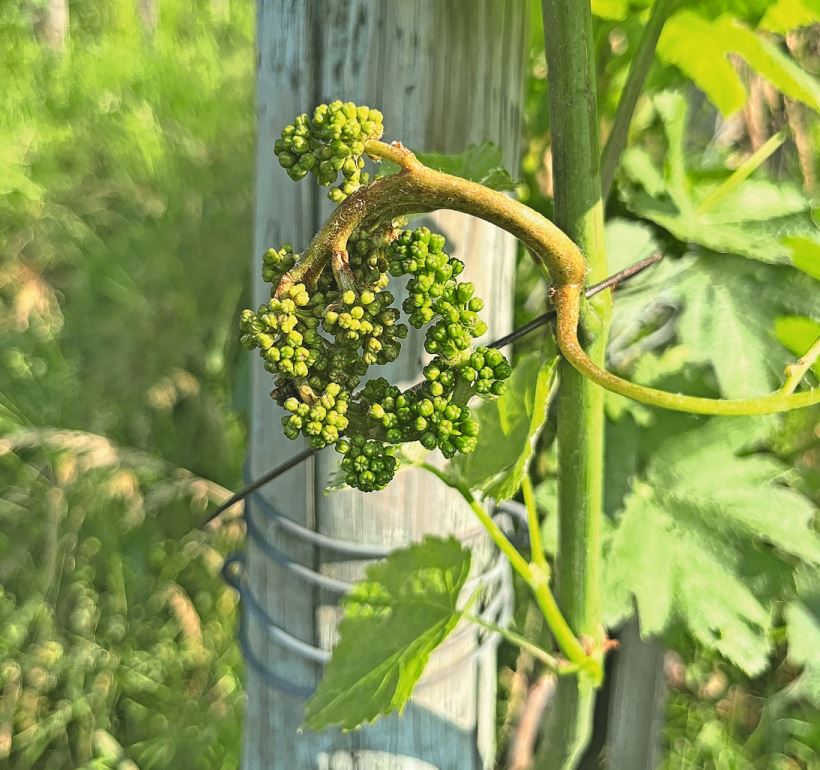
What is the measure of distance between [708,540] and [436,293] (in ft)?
2.53

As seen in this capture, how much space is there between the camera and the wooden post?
0.88m

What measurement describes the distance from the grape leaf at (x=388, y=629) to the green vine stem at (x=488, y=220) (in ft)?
1.00

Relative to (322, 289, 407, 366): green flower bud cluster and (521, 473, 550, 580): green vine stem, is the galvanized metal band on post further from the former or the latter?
(322, 289, 407, 366): green flower bud cluster

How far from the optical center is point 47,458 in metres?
2.89

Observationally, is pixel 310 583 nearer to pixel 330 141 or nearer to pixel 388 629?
pixel 388 629

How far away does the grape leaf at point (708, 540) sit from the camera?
1.15 m

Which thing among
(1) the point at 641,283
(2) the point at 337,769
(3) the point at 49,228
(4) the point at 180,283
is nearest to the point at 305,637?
(2) the point at 337,769

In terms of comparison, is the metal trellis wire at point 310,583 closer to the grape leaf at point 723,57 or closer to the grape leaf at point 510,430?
the grape leaf at point 510,430

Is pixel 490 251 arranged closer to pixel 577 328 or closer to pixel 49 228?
pixel 577 328

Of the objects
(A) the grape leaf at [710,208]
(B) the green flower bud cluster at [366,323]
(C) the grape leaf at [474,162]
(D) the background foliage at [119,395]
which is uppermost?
(C) the grape leaf at [474,162]

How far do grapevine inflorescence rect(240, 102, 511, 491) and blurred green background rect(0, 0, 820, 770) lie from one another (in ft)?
2.86

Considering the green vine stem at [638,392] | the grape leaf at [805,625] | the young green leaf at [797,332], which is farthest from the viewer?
the grape leaf at [805,625]

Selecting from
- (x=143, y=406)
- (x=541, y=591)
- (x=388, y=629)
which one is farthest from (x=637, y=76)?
(x=143, y=406)

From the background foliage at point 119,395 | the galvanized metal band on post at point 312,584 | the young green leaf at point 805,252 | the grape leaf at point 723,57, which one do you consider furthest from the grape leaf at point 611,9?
the background foliage at point 119,395
